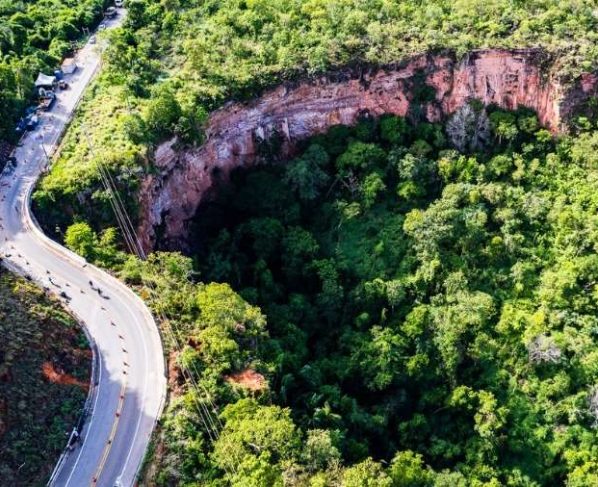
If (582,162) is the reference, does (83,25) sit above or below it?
above

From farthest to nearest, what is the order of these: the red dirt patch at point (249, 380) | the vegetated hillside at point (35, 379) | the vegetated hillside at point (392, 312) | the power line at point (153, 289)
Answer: the red dirt patch at point (249, 380) → the vegetated hillside at point (392, 312) → the power line at point (153, 289) → the vegetated hillside at point (35, 379)

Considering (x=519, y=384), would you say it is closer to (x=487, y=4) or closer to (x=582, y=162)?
(x=582, y=162)

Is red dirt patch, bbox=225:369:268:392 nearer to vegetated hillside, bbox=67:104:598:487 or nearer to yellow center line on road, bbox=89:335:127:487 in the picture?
vegetated hillside, bbox=67:104:598:487

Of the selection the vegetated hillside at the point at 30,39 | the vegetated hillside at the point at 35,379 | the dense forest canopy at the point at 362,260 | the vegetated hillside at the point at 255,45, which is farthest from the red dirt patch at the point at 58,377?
the vegetated hillside at the point at 30,39

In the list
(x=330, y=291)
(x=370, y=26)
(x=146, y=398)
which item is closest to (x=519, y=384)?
(x=330, y=291)

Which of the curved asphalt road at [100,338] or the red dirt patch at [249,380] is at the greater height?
the curved asphalt road at [100,338]

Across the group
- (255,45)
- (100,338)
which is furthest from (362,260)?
(100,338)

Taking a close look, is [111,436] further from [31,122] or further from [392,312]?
[31,122]

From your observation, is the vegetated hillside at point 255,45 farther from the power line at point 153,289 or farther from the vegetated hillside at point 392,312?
the vegetated hillside at point 392,312
